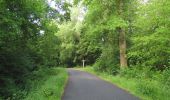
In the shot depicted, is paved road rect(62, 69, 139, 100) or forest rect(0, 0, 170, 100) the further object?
forest rect(0, 0, 170, 100)

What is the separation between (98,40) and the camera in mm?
33656

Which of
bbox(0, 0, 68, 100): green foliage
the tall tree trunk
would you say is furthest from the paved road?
the tall tree trunk

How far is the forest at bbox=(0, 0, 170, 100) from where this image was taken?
55.4ft

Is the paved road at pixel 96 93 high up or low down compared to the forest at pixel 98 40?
down

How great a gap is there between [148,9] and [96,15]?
28.7 feet

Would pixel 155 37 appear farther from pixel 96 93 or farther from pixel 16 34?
pixel 16 34

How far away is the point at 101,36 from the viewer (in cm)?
3238

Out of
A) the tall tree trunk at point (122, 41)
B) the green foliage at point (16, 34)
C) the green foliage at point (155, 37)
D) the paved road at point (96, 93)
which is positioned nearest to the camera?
the paved road at point (96, 93)

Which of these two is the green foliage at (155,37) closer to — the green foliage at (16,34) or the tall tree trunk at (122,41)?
the tall tree trunk at (122,41)

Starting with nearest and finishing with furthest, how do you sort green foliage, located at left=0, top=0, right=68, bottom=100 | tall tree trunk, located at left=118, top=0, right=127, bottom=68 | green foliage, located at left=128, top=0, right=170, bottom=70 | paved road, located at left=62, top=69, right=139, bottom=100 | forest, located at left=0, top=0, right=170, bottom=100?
paved road, located at left=62, top=69, right=139, bottom=100, green foliage, located at left=0, top=0, right=68, bottom=100, forest, located at left=0, top=0, right=170, bottom=100, green foliage, located at left=128, top=0, right=170, bottom=70, tall tree trunk, located at left=118, top=0, right=127, bottom=68

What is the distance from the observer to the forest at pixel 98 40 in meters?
16.9

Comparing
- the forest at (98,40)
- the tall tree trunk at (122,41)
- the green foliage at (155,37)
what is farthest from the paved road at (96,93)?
the tall tree trunk at (122,41)

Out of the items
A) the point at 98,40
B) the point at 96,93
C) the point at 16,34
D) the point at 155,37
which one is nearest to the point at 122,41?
the point at 98,40

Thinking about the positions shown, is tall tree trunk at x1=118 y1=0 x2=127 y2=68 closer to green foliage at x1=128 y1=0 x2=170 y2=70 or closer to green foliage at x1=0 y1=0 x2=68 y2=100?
green foliage at x1=128 y1=0 x2=170 y2=70
